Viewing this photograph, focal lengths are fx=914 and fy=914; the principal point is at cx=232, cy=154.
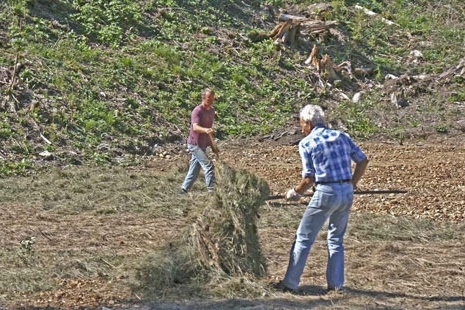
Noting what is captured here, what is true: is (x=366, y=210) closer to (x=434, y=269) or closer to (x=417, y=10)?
(x=434, y=269)

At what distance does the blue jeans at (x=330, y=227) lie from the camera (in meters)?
7.32

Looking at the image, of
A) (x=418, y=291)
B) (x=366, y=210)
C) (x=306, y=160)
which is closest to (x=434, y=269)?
(x=418, y=291)

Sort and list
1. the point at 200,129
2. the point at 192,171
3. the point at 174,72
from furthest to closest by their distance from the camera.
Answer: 1. the point at 174,72
2. the point at 192,171
3. the point at 200,129

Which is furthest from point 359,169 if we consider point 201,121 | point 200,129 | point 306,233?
point 201,121

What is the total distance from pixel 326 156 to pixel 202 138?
4.70 metres

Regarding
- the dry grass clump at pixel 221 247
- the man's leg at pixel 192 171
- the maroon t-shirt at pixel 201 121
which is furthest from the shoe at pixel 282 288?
the man's leg at pixel 192 171

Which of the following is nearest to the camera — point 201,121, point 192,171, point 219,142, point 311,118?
point 311,118

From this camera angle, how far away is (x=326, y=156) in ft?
24.0

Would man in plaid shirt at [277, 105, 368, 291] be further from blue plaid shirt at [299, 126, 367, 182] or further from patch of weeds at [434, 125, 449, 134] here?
patch of weeds at [434, 125, 449, 134]

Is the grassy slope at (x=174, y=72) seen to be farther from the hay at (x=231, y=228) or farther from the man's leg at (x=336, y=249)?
the man's leg at (x=336, y=249)

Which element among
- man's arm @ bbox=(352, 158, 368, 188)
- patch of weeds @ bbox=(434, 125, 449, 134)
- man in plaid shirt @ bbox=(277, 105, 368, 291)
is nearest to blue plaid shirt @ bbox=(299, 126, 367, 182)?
man in plaid shirt @ bbox=(277, 105, 368, 291)

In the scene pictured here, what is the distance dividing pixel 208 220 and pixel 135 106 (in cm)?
1043

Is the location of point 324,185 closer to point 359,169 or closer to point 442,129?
point 359,169

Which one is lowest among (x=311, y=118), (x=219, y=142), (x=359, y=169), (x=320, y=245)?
(x=219, y=142)
